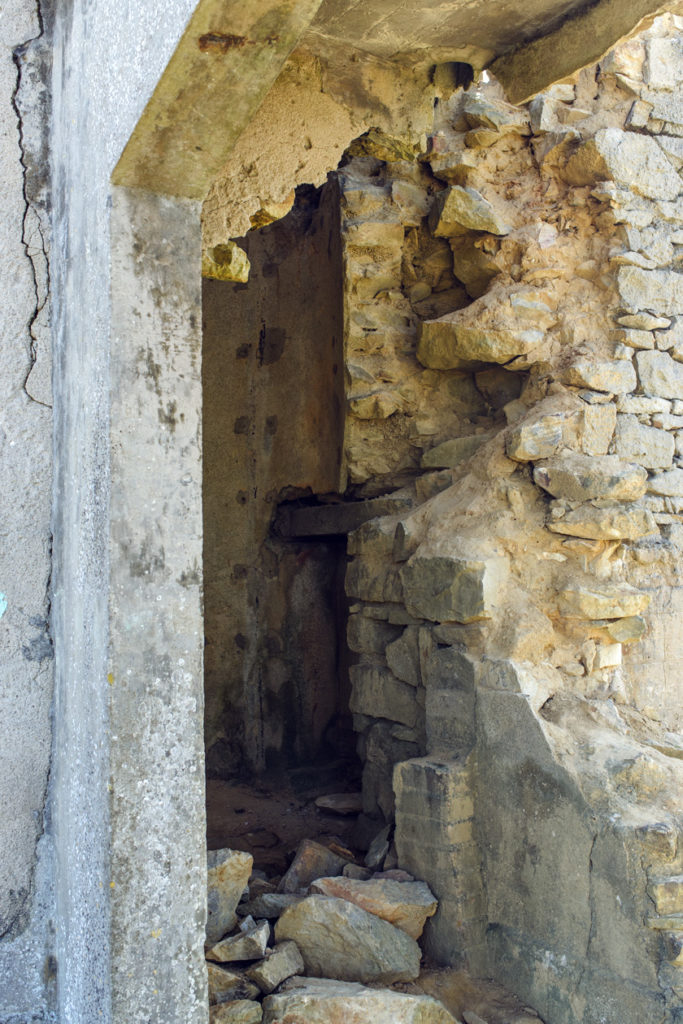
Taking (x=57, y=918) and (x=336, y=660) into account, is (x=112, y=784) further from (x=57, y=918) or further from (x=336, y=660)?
(x=336, y=660)

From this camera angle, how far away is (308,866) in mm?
3686

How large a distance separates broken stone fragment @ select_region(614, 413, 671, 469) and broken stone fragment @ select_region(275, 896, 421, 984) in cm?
215

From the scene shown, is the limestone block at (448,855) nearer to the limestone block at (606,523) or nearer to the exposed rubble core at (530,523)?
the exposed rubble core at (530,523)

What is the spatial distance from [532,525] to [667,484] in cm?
64

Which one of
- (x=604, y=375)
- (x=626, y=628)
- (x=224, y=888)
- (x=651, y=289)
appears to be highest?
(x=651, y=289)

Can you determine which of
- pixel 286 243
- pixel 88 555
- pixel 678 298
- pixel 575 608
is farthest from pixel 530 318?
pixel 88 555

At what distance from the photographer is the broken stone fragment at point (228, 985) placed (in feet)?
8.95

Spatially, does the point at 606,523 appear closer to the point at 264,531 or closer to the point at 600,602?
the point at 600,602

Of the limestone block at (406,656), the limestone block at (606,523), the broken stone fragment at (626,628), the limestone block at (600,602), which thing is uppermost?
the limestone block at (606,523)

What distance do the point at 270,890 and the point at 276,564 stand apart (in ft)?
8.12

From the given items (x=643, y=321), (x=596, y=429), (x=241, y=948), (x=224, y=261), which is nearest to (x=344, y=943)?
(x=241, y=948)

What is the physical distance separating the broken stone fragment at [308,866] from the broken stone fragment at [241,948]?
Answer: 0.59 metres

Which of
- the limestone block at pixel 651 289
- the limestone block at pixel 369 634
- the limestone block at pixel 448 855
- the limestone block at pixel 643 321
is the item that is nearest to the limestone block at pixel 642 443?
the limestone block at pixel 643 321

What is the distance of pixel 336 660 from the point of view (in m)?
5.82
